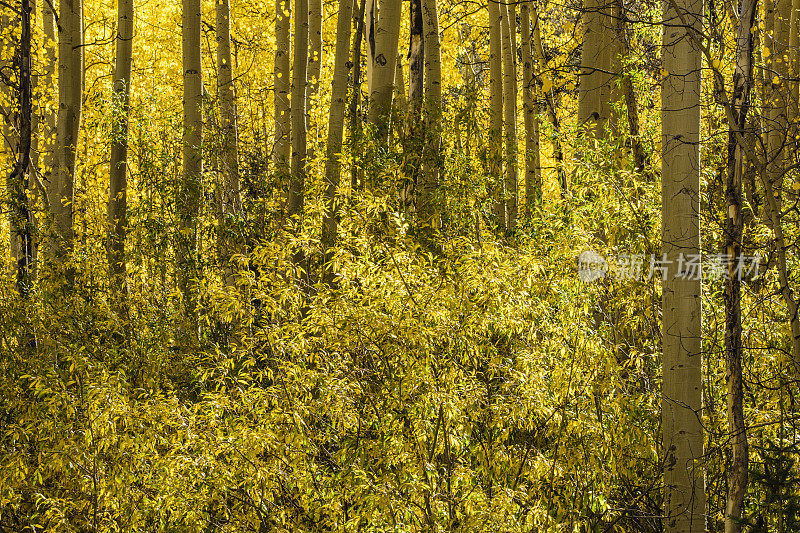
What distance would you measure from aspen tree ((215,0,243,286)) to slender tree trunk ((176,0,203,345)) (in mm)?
273

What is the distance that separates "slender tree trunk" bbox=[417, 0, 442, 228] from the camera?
6.51m

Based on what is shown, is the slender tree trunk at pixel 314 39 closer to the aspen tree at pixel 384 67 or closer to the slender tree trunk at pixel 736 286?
the aspen tree at pixel 384 67

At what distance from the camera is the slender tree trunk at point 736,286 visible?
3.79 metres

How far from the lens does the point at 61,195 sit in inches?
279

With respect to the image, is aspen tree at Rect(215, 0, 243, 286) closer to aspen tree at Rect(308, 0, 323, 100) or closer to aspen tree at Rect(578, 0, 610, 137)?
aspen tree at Rect(308, 0, 323, 100)

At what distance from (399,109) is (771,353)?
3747 millimetres

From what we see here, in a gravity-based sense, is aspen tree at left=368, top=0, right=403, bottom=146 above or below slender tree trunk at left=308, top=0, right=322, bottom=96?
below

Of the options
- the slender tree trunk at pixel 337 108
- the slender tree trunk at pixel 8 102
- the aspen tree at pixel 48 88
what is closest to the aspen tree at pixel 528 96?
the slender tree trunk at pixel 337 108

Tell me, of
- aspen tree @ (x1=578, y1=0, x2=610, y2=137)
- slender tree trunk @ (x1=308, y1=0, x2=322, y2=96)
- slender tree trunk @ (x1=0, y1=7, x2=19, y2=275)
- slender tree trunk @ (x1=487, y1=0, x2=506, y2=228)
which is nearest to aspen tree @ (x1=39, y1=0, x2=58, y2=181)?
slender tree trunk @ (x1=0, y1=7, x2=19, y2=275)

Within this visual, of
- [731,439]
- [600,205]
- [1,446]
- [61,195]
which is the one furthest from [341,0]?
[731,439]

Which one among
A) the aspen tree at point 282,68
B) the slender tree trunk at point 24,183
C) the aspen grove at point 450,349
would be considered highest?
the aspen tree at point 282,68

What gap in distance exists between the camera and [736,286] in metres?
3.90

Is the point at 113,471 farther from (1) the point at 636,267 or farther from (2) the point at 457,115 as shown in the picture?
(2) the point at 457,115

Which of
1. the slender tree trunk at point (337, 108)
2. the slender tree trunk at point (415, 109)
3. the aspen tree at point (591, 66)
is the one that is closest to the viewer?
the aspen tree at point (591, 66)
